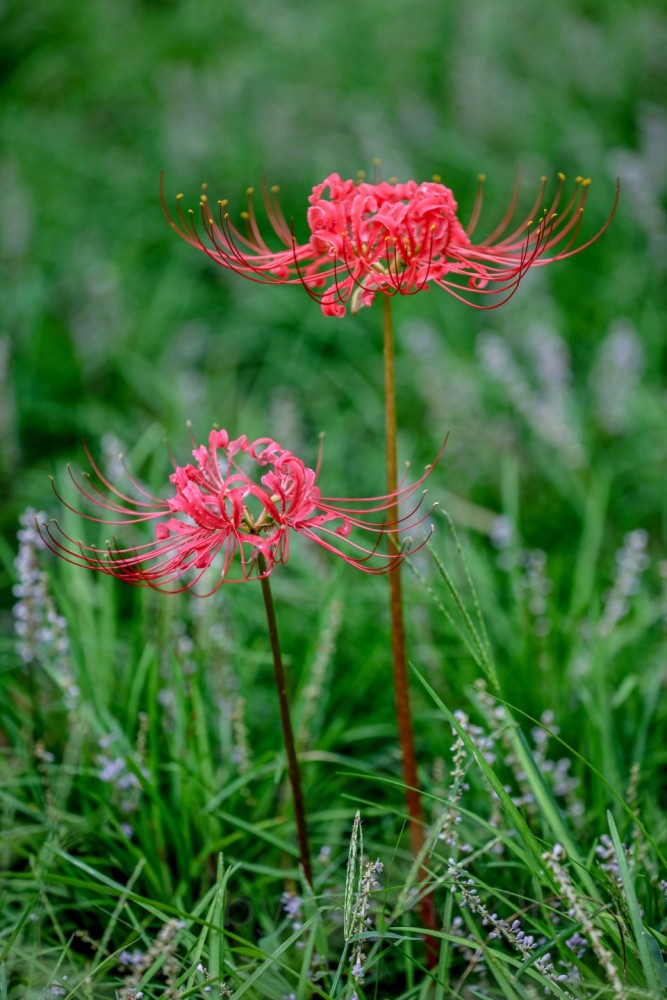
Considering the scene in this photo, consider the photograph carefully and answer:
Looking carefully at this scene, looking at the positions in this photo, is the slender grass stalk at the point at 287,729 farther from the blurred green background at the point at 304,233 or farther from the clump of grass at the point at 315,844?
the blurred green background at the point at 304,233

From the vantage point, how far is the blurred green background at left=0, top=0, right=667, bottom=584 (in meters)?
3.98

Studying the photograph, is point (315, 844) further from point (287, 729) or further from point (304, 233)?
point (304, 233)

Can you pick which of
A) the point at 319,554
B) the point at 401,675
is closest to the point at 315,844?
the point at 401,675

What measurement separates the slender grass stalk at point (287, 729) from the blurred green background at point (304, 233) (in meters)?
1.49

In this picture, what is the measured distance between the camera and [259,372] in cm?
484

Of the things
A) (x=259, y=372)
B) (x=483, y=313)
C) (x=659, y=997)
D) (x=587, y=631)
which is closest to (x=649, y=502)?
(x=587, y=631)

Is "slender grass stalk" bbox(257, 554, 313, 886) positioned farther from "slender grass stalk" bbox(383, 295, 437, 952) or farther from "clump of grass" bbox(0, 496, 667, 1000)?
"slender grass stalk" bbox(383, 295, 437, 952)

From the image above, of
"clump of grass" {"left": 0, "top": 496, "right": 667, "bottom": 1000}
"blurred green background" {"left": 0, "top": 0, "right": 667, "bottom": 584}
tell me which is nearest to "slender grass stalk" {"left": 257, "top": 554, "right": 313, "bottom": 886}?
"clump of grass" {"left": 0, "top": 496, "right": 667, "bottom": 1000}

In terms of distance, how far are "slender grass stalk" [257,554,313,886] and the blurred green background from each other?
58.5 inches

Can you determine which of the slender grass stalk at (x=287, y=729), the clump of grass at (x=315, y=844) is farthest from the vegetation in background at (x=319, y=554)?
the slender grass stalk at (x=287, y=729)

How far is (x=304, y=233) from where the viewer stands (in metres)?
5.01

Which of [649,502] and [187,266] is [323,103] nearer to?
[187,266]

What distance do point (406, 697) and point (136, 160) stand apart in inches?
199

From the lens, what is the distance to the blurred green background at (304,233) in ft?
13.1
